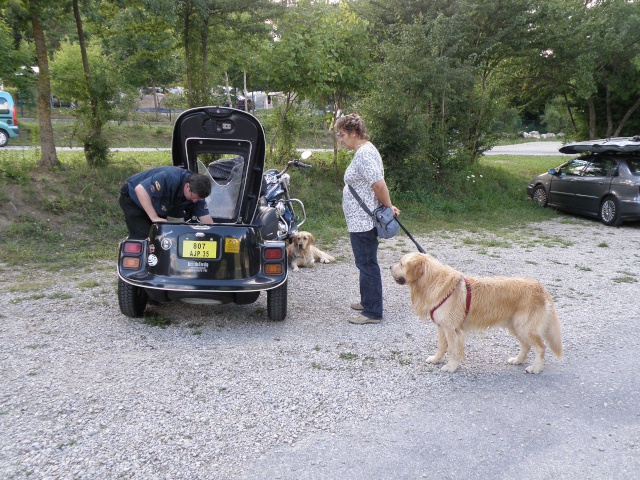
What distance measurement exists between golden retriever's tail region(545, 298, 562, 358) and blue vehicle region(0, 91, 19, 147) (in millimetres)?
18920

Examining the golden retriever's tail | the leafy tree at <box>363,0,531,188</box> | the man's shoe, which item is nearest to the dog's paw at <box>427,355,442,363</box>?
the golden retriever's tail

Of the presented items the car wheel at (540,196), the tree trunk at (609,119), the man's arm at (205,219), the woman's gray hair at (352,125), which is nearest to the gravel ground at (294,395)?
the man's arm at (205,219)

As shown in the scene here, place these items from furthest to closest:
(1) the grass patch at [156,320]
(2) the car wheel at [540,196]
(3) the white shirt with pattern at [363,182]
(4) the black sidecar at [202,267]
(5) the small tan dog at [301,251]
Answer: (2) the car wheel at [540,196] < (5) the small tan dog at [301,251] < (1) the grass patch at [156,320] < (3) the white shirt with pattern at [363,182] < (4) the black sidecar at [202,267]

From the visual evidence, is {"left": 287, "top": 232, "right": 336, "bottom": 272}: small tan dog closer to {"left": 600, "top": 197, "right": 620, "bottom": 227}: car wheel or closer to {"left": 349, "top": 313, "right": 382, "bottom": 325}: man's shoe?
{"left": 349, "top": 313, "right": 382, "bottom": 325}: man's shoe

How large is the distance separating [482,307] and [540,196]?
1131cm

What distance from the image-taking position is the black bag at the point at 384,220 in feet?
16.6

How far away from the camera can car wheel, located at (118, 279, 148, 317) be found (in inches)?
200

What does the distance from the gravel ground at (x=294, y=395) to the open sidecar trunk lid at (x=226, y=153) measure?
1.19 meters

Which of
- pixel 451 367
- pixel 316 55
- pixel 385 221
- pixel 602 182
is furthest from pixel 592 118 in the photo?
pixel 451 367

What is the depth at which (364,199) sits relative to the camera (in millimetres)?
5180

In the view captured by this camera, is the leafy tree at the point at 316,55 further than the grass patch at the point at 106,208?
Yes

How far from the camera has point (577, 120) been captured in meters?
20.3

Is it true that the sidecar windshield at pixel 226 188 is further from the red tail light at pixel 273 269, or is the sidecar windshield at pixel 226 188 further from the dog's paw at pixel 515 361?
the dog's paw at pixel 515 361

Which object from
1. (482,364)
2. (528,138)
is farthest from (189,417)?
(528,138)
